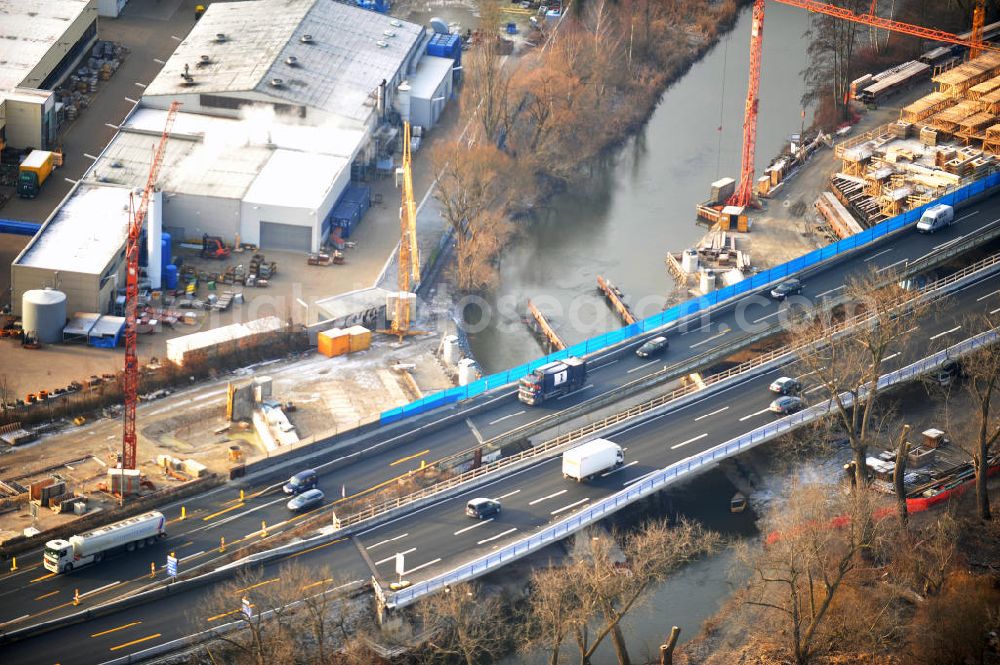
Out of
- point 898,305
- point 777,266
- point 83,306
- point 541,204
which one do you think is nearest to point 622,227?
point 541,204

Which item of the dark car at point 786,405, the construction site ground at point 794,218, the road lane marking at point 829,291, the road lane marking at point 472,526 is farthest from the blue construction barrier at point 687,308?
the dark car at point 786,405

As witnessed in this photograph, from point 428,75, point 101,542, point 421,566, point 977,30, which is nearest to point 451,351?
point 421,566

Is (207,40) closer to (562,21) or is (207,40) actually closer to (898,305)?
(562,21)

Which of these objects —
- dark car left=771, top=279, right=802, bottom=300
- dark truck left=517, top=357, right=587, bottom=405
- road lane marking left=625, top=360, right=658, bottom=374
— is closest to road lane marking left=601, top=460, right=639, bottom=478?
dark truck left=517, top=357, right=587, bottom=405

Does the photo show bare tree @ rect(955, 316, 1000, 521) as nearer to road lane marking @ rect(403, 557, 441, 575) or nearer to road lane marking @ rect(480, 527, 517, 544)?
road lane marking @ rect(480, 527, 517, 544)

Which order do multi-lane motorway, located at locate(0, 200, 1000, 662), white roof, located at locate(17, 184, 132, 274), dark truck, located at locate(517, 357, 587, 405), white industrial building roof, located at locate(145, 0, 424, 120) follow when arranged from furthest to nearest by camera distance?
white industrial building roof, located at locate(145, 0, 424, 120) < white roof, located at locate(17, 184, 132, 274) < dark truck, located at locate(517, 357, 587, 405) < multi-lane motorway, located at locate(0, 200, 1000, 662)

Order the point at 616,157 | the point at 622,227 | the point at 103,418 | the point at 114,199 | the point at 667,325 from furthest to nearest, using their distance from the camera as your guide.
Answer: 1. the point at 616,157
2. the point at 622,227
3. the point at 114,199
4. the point at 667,325
5. the point at 103,418

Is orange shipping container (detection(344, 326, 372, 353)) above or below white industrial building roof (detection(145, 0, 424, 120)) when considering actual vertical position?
below
